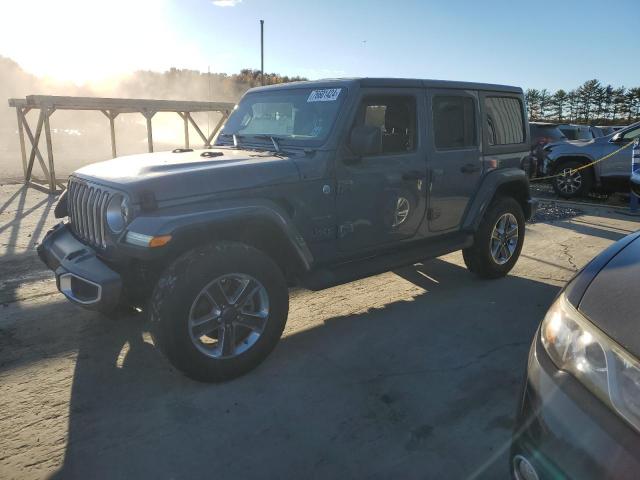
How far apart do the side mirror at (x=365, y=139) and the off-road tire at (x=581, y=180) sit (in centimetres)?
870

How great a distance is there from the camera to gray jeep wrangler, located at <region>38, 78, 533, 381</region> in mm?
2855

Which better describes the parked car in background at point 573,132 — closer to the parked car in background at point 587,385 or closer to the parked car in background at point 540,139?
the parked car in background at point 540,139

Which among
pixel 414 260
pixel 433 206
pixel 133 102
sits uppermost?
pixel 133 102

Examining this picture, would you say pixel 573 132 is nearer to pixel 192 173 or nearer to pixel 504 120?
pixel 504 120

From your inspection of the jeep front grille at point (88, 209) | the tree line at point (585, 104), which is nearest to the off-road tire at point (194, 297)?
the jeep front grille at point (88, 209)

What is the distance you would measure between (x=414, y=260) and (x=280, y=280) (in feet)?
4.83

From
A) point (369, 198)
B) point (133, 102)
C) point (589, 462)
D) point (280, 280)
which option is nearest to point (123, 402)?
point (280, 280)

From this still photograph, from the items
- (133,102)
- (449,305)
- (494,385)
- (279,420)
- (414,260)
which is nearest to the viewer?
(279,420)

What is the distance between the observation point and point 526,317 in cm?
420

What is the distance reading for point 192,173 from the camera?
2.97 meters

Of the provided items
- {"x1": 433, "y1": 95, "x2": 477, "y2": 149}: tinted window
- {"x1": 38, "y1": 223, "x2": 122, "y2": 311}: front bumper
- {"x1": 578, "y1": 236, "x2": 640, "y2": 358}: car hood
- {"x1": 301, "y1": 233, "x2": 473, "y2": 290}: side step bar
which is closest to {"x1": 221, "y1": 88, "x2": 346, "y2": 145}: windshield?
{"x1": 301, "y1": 233, "x2": 473, "y2": 290}: side step bar

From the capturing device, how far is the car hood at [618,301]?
148 centimetres

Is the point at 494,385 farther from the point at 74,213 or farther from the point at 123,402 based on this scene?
the point at 74,213

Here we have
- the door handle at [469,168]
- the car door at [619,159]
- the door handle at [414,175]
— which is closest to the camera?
the door handle at [414,175]
